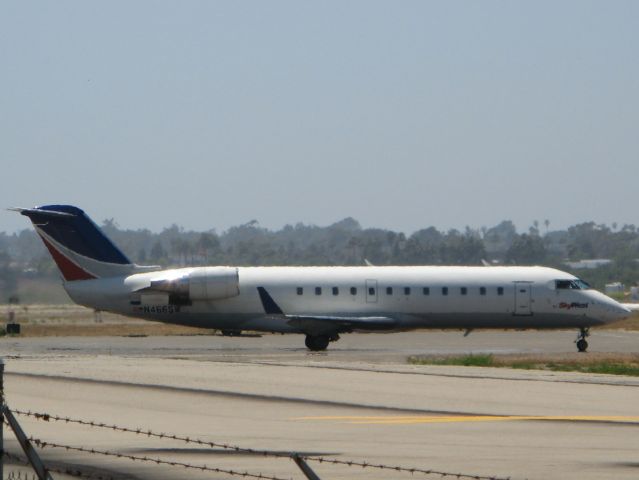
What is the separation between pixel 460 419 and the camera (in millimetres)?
20297

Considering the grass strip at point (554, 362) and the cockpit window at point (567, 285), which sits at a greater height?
the cockpit window at point (567, 285)

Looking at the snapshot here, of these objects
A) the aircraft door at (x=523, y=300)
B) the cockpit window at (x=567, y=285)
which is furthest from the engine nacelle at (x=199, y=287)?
the cockpit window at (x=567, y=285)

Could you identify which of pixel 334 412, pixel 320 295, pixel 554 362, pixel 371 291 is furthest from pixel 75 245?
pixel 334 412

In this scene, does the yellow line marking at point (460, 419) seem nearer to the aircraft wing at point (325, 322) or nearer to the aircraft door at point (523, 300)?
the aircraft wing at point (325, 322)

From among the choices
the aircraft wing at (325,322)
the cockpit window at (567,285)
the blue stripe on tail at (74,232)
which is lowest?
the aircraft wing at (325,322)

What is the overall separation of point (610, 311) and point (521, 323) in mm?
2995

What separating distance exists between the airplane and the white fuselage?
34 mm

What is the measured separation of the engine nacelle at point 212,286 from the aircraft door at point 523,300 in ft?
30.8

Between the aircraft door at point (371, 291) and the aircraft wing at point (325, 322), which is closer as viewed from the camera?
the aircraft wing at point (325, 322)

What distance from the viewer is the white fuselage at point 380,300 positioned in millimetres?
46188

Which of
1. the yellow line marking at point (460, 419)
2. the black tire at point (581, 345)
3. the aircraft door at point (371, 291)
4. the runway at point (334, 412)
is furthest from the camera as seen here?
the aircraft door at point (371, 291)

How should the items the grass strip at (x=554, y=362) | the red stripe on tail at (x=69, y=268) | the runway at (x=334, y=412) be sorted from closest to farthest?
the runway at (x=334, y=412) → the grass strip at (x=554, y=362) → the red stripe on tail at (x=69, y=268)

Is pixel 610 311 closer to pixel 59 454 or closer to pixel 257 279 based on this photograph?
pixel 257 279

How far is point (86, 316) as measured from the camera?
9050 centimetres
